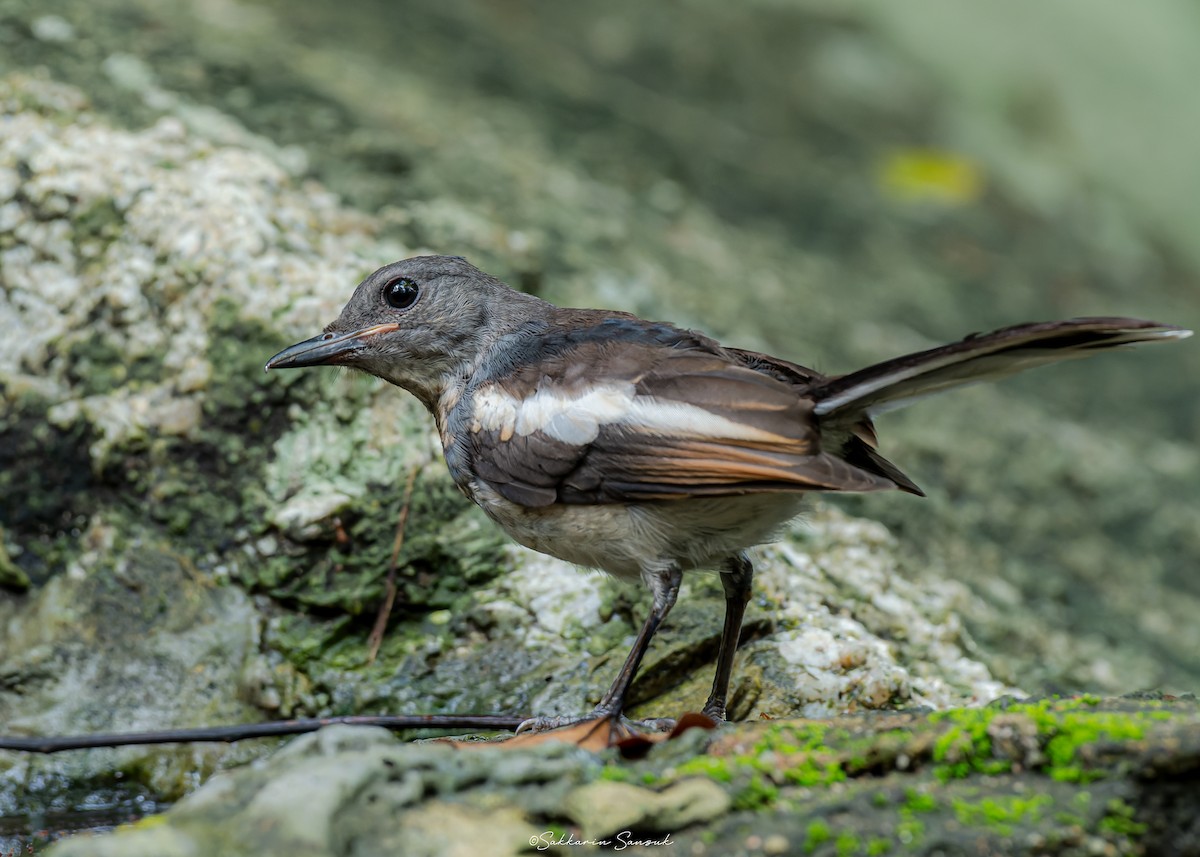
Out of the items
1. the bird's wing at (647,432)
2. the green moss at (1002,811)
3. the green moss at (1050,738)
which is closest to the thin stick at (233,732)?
the bird's wing at (647,432)

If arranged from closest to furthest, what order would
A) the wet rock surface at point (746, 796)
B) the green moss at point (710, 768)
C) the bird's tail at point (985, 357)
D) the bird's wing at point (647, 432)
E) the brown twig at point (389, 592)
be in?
the wet rock surface at point (746, 796)
the green moss at point (710, 768)
the bird's tail at point (985, 357)
the bird's wing at point (647, 432)
the brown twig at point (389, 592)

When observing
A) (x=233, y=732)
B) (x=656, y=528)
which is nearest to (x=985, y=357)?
(x=656, y=528)

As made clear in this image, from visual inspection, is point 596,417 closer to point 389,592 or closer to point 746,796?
point 389,592

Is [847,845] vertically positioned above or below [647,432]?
below

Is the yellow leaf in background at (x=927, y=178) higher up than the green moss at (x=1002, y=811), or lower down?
higher up

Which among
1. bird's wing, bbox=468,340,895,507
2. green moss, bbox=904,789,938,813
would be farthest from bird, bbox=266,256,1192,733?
green moss, bbox=904,789,938,813

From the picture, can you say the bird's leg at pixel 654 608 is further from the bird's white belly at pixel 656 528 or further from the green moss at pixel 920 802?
the green moss at pixel 920 802

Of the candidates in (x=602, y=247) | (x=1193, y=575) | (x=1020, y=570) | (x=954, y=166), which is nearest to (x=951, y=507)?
(x=1020, y=570)
